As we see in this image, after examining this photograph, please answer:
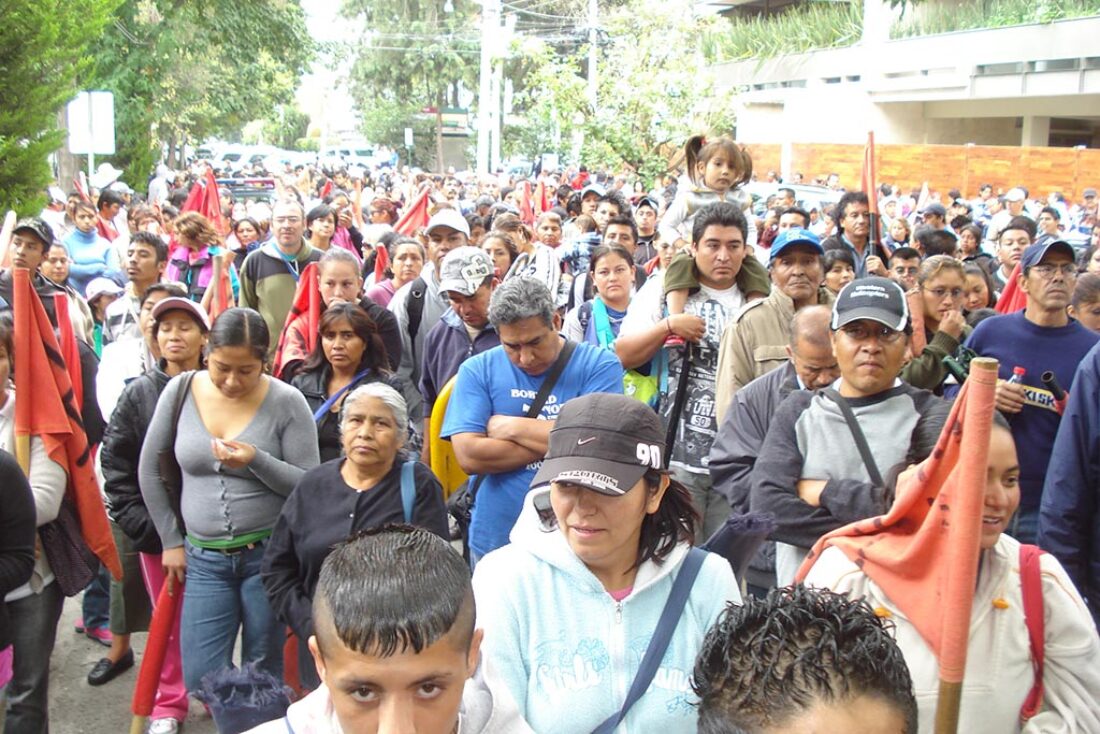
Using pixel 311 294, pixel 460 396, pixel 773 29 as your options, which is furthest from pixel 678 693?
pixel 773 29

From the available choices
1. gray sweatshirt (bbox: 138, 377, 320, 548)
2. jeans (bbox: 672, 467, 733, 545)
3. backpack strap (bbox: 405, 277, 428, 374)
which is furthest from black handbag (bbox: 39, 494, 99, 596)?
backpack strap (bbox: 405, 277, 428, 374)

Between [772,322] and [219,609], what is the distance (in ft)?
8.96

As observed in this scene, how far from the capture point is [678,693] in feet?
8.73

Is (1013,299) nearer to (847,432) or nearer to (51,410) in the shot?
(847,432)

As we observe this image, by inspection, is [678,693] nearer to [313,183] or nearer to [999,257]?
[999,257]

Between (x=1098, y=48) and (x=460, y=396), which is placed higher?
(x=1098, y=48)

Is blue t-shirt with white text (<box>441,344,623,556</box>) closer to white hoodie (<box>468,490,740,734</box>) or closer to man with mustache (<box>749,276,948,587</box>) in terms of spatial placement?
man with mustache (<box>749,276,948,587</box>)

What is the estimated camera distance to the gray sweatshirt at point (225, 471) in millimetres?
4727

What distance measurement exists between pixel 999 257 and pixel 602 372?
20.9ft

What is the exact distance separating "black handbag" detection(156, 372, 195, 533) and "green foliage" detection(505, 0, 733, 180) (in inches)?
601

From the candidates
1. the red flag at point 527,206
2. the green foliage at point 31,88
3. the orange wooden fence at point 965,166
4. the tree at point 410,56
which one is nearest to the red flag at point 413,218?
the green foliage at point 31,88

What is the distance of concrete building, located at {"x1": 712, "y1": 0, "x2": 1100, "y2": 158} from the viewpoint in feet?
101

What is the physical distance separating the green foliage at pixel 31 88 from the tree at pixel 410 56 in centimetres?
4842

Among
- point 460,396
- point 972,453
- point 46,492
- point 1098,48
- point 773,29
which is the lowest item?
point 46,492
